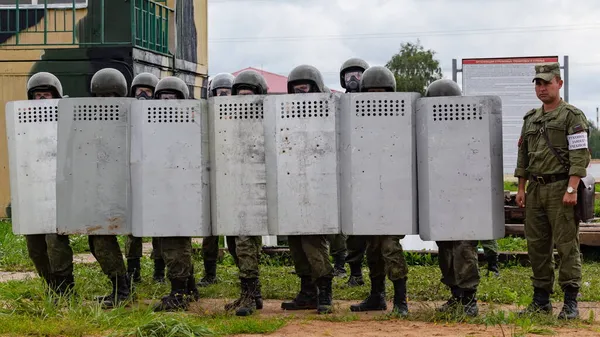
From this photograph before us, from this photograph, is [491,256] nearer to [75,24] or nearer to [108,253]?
[108,253]

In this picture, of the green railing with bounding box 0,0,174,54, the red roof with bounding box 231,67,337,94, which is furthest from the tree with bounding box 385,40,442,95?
the green railing with bounding box 0,0,174,54

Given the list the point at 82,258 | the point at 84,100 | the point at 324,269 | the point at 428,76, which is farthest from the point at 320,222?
the point at 428,76

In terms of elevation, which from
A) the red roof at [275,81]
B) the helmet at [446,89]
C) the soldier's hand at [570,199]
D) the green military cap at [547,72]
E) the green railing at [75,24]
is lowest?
the soldier's hand at [570,199]

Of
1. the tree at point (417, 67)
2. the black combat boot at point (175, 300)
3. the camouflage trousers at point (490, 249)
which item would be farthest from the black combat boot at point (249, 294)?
the tree at point (417, 67)

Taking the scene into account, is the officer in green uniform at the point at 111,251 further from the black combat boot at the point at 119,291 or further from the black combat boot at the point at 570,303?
the black combat boot at the point at 570,303

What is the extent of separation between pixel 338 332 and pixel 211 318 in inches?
46.8

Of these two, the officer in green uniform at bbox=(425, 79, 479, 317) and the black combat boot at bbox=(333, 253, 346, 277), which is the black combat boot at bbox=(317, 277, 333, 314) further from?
the black combat boot at bbox=(333, 253, 346, 277)

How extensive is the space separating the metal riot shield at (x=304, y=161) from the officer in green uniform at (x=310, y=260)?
0.30 meters

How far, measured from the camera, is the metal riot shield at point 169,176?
814cm

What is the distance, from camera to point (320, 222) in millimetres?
8016

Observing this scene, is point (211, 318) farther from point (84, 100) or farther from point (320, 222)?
point (84, 100)

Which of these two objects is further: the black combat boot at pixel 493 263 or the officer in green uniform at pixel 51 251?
the black combat boot at pixel 493 263

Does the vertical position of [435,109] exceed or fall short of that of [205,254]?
it exceeds it

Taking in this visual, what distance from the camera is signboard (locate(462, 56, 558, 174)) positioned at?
1475 centimetres
